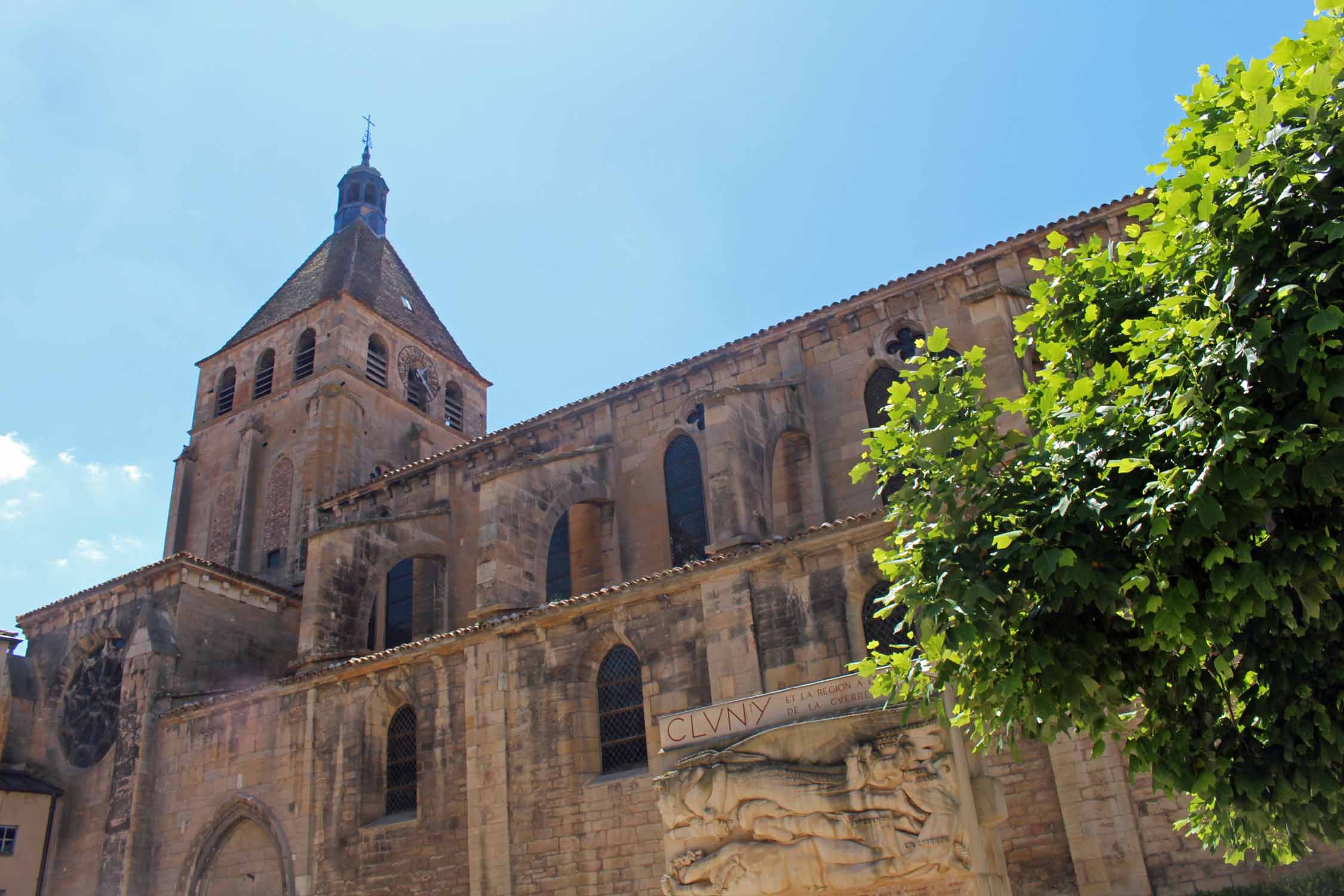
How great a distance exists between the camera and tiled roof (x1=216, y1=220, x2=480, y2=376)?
3075 cm

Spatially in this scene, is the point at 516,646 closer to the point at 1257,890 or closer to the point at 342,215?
the point at 1257,890

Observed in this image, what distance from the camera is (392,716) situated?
688 inches

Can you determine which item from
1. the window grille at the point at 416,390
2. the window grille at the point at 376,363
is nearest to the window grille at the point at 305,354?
the window grille at the point at 376,363

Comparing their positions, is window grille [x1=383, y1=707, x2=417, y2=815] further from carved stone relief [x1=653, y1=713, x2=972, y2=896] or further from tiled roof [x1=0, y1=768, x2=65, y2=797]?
carved stone relief [x1=653, y1=713, x2=972, y2=896]

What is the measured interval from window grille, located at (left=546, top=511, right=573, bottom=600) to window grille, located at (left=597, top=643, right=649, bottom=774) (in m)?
4.45

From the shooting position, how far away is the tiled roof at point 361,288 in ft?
101

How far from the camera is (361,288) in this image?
101 feet

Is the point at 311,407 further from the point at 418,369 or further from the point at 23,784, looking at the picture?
the point at 23,784

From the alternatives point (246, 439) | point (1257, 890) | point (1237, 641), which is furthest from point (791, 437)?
point (246, 439)

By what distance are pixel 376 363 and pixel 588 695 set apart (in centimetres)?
1733

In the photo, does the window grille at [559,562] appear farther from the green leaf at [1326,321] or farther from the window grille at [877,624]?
the green leaf at [1326,321]

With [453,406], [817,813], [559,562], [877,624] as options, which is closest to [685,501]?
[559,562]

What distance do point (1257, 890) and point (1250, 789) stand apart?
19.3 feet

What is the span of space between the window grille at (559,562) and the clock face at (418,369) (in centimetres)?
Result: 1222
